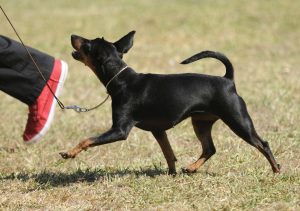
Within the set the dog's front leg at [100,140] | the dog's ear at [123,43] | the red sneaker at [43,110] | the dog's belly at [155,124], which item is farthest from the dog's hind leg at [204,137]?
the red sneaker at [43,110]

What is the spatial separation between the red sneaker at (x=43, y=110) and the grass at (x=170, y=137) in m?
0.18

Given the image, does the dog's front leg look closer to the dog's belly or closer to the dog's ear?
the dog's belly

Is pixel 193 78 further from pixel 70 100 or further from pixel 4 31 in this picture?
pixel 4 31

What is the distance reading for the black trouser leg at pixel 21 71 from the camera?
589cm

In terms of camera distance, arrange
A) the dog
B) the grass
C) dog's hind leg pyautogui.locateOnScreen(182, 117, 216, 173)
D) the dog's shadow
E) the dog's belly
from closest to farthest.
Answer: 1. the grass
2. the dog
3. the dog's belly
4. the dog's shadow
5. dog's hind leg pyautogui.locateOnScreen(182, 117, 216, 173)

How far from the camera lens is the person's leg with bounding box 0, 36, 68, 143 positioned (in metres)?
5.91

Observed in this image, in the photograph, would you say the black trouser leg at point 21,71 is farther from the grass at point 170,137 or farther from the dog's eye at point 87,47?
the dog's eye at point 87,47

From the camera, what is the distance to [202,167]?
17.5 feet

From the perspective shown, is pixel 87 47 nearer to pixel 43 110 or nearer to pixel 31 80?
pixel 31 80

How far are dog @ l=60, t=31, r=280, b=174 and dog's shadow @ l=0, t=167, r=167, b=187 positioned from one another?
371 mm

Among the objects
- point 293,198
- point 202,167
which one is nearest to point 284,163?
point 202,167

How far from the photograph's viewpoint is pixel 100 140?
4637 mm

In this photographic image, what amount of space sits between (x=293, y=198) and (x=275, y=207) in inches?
8.0

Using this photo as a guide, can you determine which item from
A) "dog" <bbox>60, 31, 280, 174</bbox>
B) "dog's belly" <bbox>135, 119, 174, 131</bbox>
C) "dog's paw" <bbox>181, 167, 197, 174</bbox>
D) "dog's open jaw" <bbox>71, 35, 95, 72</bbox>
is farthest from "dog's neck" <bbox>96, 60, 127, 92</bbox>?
"dog's paw" <bbox>181, 167, 197, 174</bbox>
